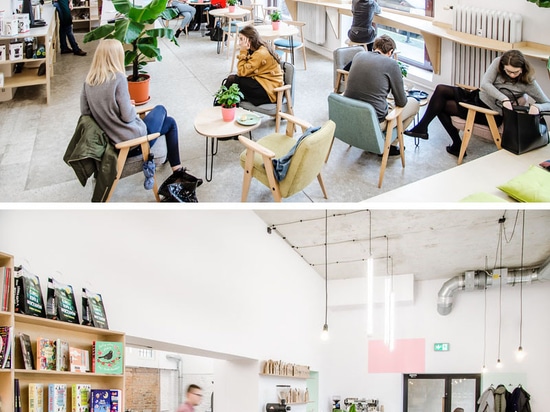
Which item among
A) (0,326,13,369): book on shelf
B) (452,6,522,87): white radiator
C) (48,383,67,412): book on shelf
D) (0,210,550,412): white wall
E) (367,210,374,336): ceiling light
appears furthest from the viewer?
(452,6,522,87): white radiator

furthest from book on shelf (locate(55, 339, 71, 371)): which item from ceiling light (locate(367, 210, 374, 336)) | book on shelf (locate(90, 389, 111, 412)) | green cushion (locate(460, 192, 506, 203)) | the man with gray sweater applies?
the man with gray sweater

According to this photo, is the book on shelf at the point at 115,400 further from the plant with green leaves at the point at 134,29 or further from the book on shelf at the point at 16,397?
the plant with green leaves at the point at 134,29

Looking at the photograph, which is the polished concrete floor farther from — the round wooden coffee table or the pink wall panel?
the pink wall panel

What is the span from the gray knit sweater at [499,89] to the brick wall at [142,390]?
261 inches

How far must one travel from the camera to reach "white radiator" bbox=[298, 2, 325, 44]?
1041 centimetres

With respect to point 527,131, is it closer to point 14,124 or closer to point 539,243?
point 539,243

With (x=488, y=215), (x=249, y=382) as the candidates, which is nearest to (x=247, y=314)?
(x=249, y=382)

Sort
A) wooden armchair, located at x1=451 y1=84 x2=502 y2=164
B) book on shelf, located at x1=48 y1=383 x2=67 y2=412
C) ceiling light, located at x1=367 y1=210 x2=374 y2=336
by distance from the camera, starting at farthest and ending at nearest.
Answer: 1. wooden armchair, located at x1=451 y1=84 x2=502 y2=164
2. ceiling light, located at x1=367 y1=210 x2=374 y2=336
3. book on shelf, located at x1=48 y1=383 x2=67 y2=412

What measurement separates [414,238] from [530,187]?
3429 millimetres

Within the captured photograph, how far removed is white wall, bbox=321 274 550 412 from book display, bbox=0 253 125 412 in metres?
7.36

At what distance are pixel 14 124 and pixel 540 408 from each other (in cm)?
828

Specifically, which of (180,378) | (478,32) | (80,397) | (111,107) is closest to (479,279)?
(478,32)

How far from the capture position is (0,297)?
314cm

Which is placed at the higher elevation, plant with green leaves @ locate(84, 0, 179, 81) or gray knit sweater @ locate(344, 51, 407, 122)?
plant with green leaves @ locate(84, 0, 179, 81)
